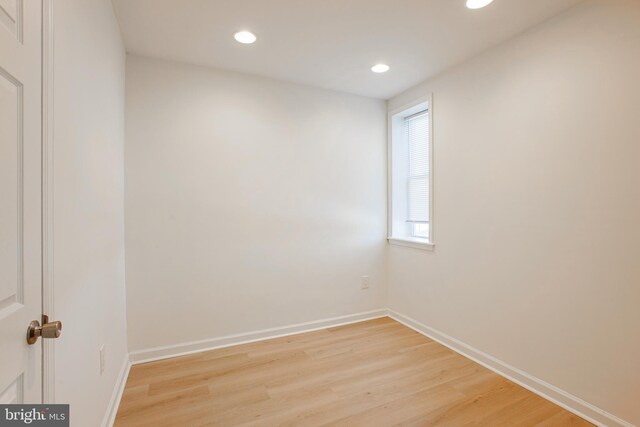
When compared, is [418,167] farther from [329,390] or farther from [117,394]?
[117,394]

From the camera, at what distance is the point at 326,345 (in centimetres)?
292

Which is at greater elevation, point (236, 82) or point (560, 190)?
point (236, 82)

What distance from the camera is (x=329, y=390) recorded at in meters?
2.21

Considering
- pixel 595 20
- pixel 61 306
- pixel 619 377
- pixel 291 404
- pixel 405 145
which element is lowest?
pixel 291 404

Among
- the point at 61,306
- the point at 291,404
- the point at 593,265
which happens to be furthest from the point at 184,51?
the point at 593,265

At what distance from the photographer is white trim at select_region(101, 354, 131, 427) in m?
1.81

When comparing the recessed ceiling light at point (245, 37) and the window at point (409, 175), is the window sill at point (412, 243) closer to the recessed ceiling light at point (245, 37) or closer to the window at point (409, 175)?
the window at point (409, 175)

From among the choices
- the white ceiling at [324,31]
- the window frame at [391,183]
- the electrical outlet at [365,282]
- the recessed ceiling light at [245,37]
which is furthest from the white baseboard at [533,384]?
the recessed ceiling light at [245,37]

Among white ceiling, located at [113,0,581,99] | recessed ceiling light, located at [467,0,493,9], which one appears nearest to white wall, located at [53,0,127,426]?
white ceiling, located at [113,0,581,99]

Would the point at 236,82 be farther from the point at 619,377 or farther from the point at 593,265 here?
the point at 619,377

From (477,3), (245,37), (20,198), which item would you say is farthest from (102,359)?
(477,3)

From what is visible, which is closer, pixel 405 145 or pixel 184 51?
pixel 184 51

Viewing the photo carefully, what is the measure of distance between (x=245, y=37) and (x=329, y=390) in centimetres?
268

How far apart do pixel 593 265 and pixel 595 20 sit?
1500 millimetres
